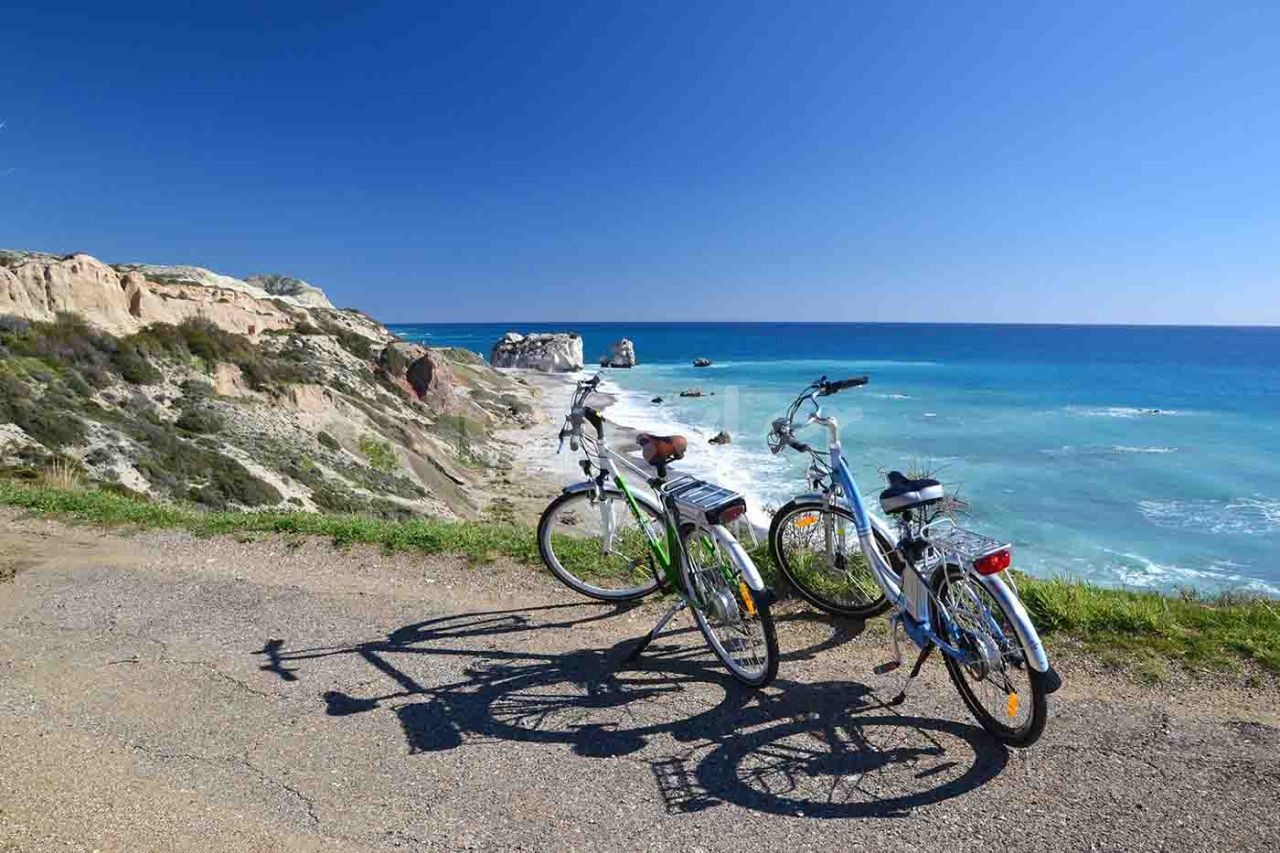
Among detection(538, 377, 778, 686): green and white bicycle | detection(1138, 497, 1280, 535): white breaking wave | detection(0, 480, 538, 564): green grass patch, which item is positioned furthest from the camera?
detection(1138, 497, 1280, 535): white breaking wave

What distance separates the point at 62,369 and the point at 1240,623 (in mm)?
22705

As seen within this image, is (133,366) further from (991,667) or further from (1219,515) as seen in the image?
(1219,515)

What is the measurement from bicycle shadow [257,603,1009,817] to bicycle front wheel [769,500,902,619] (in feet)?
1.40

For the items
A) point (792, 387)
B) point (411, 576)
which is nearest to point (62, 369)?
point (411, 576)

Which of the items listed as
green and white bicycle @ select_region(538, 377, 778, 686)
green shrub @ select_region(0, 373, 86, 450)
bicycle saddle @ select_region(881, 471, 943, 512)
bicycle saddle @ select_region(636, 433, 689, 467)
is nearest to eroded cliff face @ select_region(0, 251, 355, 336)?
green shrub @ select_region(0, 373, 86, 450)

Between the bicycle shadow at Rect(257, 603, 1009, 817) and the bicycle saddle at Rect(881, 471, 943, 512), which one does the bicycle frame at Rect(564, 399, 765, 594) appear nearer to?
the bicycle shadow at Rect(257, 603, 1009, 817)

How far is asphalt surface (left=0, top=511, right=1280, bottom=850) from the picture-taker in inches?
113

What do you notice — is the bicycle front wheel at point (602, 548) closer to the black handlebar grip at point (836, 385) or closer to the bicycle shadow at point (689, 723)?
the bicycle shadow at point (689, 723)

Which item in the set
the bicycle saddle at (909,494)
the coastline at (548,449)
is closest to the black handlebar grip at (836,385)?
the bicycle saddle at (909,494)

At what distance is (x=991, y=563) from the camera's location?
324cm

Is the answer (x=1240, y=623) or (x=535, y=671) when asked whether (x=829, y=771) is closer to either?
(x=535, y=671)

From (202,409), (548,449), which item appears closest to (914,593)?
(202,409)

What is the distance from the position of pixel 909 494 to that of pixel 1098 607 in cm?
203

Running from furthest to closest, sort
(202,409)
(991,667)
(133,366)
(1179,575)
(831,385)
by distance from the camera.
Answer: (202,409), (133,366), (1179,575), (831,385), (991,667)
